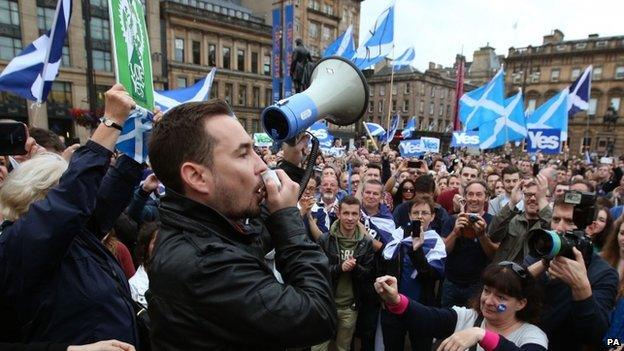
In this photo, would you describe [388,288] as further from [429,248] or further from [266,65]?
[266,65]

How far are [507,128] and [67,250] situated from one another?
12126 mm

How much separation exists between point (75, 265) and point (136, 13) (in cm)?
154

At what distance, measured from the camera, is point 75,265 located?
66.8 inches

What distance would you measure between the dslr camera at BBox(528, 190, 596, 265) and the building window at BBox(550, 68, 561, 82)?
55200 millimetres

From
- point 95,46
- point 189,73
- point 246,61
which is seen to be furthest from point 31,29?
point 246,61

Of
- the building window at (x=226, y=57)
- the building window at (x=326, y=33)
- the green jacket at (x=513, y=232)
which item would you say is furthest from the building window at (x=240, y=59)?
the green jacket at (x=513, y=232)

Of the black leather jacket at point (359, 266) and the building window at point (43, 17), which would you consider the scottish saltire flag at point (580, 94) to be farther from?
the building window at point (43, 17)

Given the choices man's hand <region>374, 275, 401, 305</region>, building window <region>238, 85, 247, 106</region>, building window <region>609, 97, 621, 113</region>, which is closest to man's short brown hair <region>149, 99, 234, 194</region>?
man's hand <region>374, 275, 401, 305</region>

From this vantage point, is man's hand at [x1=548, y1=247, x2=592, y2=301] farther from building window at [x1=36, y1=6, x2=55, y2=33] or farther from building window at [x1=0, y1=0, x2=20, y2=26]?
building window at [x1=0, y1=0, x2=20, y2=26]

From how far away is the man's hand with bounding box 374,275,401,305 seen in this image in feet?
6.58

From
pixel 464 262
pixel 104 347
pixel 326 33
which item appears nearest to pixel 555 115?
pixel 464 262

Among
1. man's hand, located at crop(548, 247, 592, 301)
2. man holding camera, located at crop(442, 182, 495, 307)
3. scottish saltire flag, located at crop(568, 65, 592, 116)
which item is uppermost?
scottish saltire flag, located at crop(568, 65, 592, 116)

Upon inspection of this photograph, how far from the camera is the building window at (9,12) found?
25.9 m

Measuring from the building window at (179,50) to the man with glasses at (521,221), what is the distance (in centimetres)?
3716
